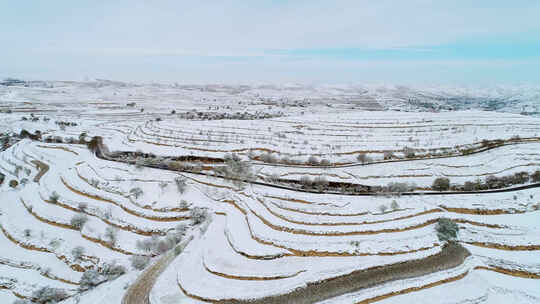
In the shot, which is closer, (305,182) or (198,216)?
(198,216)

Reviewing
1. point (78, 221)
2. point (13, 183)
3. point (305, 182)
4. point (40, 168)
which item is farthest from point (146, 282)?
point (40, 168)

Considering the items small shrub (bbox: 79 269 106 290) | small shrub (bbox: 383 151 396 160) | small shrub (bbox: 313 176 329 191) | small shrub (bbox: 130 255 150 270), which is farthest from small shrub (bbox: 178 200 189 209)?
small shrub (bbox: 383 151 396 160)

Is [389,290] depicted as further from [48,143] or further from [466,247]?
[48,143]

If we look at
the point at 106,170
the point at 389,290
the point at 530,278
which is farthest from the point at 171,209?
the point at 530,278

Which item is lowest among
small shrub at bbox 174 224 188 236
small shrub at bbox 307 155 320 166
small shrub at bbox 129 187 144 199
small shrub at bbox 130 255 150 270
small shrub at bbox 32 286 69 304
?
small shrub at bbox 32 286 69 304

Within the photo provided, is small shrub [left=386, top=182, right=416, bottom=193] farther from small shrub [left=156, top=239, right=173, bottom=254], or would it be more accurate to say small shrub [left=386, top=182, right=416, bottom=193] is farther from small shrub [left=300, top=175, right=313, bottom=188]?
small shrub [left=156, top=239, right=173, bottom=254]

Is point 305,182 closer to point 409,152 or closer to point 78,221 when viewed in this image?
point 409,152
